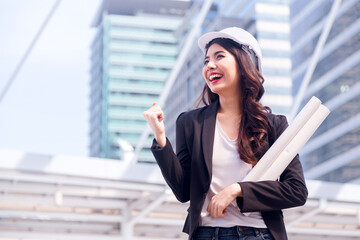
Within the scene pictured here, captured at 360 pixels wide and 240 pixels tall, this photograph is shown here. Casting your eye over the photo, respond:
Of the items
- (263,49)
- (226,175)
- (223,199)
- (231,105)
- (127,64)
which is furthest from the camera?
(127,64)

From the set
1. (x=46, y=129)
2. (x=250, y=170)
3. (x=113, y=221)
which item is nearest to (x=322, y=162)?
(x=46, y=129)

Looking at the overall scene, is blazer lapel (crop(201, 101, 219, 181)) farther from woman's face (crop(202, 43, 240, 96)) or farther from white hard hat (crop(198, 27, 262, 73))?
white hard hat (crop(198, 27, 262, 73))

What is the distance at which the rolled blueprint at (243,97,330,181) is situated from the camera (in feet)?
5.17

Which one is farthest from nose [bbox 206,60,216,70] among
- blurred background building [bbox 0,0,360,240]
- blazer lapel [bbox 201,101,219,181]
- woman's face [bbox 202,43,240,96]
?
blurred background building [bbox 0,0,360,240]

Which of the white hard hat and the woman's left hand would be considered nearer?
the woman's left hand

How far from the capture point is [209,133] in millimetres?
1665

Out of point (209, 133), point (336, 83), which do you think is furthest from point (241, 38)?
point (336, 83)

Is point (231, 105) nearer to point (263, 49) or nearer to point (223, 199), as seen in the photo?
point (223, 199)

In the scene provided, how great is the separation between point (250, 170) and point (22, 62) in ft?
21.4

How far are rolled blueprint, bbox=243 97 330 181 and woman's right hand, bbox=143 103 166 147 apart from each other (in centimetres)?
24

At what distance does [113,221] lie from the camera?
27.5 ft

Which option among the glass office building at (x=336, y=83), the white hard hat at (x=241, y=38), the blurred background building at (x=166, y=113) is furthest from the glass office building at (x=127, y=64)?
the white hard hat at (x=241, y=38)

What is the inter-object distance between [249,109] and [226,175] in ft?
0.66

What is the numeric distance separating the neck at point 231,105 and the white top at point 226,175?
0.10 m
